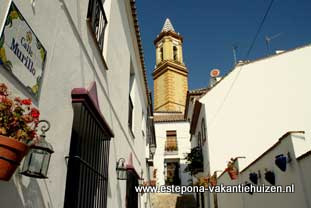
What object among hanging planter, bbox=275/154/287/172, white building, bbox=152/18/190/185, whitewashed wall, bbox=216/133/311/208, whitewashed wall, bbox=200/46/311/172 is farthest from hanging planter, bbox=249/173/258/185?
white building, bbox=152/18/190/185

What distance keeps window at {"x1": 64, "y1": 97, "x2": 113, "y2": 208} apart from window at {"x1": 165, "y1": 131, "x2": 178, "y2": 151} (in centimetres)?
2116

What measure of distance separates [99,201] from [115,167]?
44.4 inches

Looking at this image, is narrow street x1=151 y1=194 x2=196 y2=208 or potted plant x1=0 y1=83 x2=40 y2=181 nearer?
potted plant x1=0 y1=83 x2=40 y2=181

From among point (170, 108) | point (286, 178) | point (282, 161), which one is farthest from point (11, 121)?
point (170, 108)

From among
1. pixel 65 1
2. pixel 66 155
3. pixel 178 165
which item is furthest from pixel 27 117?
pixel 178 165

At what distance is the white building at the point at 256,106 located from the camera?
1180 cm

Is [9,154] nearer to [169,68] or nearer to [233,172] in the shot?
[233,172]

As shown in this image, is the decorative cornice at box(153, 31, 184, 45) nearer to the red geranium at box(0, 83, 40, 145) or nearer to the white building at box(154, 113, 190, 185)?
the white building at box(154, 113, 190, 185)

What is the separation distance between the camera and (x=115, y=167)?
502cm

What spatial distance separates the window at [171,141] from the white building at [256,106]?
12603mm

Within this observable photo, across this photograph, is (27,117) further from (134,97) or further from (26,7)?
(134,97)

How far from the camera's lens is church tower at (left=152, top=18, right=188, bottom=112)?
32844 millimetres

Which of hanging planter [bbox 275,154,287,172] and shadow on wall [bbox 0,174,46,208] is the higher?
hanging planter [bbox 275,154,287,172]

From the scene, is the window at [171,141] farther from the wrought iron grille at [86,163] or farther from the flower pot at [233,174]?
the wrought iron grille at [86,163]
